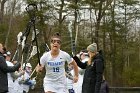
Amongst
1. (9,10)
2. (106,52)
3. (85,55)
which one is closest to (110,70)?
(106,52)

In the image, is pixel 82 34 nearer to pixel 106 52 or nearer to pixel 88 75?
pixel 106 52

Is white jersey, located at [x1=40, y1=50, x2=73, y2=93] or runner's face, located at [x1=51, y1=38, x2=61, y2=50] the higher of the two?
runner's face, located at [x1=51, y1=38, x2=61, y2=50]

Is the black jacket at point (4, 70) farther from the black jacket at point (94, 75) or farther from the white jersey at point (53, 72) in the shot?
the black jacket at point (94, 75)

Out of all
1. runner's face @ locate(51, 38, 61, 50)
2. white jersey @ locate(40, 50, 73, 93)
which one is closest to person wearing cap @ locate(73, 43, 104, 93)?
white jersey @ locate(40, 50, 73, 93)

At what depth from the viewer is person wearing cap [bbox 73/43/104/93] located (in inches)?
390

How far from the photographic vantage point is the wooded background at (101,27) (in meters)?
40.0

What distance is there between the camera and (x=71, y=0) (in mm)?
40719

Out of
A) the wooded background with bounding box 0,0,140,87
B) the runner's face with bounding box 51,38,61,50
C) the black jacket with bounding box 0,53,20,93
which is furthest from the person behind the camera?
the wooded background with bounding box 0,0,140,87

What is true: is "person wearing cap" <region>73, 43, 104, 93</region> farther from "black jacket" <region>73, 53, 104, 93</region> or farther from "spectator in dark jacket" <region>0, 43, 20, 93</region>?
"spectator in dark jacket" <region>0, 43, 20, 93</region>

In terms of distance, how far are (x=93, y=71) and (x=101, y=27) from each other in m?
32.0

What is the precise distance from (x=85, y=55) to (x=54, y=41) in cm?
360

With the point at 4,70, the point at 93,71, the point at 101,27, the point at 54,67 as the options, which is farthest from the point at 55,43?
the point at 101,27

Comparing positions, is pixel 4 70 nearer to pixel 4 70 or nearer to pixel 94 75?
pixel 4 70

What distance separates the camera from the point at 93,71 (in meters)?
10.2
